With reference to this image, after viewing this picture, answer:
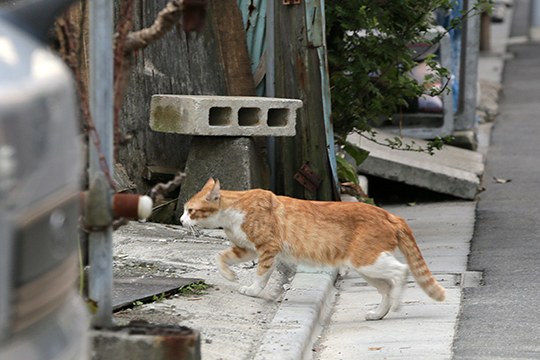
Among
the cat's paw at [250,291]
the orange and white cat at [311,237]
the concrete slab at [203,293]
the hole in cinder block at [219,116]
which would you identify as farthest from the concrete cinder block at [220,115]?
the cat's paw at [250,291]

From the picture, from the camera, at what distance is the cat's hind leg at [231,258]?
23.9 feet

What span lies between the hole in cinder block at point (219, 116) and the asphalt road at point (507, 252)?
2109 millimetres

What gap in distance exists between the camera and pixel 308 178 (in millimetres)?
9508

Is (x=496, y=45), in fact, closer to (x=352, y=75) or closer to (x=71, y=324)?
(x=352, y=75)

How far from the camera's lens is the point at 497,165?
14102 mm

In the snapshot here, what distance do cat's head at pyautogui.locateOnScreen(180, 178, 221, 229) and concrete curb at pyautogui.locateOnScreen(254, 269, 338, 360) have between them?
0.65m

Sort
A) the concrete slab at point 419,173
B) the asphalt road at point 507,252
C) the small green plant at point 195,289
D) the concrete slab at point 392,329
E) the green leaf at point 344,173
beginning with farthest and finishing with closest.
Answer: the concrete slab at point 419,173
the green leaf at point 344,173
the small green plant at point 195,289
the asphalt road at point 507,252
the concrete slab at point 392,329

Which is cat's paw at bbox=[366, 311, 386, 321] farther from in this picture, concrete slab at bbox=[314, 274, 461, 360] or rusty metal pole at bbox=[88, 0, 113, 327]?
rusty metal pole at bbox=[88, 0, 113, 327]

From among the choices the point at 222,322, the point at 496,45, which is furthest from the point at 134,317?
the point at 496,45

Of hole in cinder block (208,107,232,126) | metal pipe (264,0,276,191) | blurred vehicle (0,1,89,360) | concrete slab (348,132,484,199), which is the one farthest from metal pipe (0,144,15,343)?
concrete slab (348,132,484,199)

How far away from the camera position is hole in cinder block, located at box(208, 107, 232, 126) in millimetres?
9195

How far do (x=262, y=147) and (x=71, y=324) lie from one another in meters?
6.96

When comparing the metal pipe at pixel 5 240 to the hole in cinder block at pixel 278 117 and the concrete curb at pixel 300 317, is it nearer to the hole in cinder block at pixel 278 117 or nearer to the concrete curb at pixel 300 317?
the concrete curb at pixel 300 317

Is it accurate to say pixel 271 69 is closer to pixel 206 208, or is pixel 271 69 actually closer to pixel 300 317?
pixel 206 208
